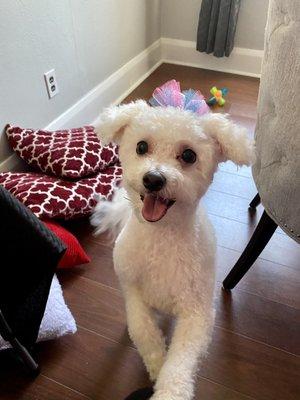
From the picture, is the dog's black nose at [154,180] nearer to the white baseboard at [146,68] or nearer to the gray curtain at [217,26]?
the white baseboard at [146,68]

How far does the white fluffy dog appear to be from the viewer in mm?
734

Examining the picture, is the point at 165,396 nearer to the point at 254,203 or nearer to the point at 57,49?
the point at 254,203

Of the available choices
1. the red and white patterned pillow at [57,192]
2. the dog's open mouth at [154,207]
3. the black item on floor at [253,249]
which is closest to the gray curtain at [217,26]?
the red and white patterned pillow at [57,192]

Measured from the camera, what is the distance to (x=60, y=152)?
1.50m

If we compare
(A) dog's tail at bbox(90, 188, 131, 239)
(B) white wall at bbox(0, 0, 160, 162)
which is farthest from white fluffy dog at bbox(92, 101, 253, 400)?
(B) white wall at bbox(0, 0, 160, 162)

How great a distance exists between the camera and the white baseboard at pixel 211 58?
2.54 metres

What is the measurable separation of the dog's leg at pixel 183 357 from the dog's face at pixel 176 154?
0.27m

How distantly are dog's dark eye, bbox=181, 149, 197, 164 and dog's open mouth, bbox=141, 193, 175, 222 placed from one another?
0.08 m

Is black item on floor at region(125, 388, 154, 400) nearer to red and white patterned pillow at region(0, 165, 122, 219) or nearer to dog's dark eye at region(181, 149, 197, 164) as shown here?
dog's dark eye at region(181, 149, 197, 164)

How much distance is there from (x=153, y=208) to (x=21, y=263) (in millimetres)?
291

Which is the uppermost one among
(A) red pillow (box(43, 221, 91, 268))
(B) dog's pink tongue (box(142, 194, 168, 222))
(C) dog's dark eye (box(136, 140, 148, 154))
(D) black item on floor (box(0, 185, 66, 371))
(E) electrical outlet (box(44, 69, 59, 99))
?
(C) dog's dark eye (box(136, 140, 148, 154))

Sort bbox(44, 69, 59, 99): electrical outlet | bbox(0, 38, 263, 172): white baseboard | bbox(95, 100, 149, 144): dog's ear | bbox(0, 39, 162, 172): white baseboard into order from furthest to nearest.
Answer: bbox(0, 38, 263, 172): white baseboard < bbox(0, 39, 162, 172): white baseboard < bbox(44, 69, 59, 99): electrical outlet < bbox(95, 100, 149, 144): dog's ear

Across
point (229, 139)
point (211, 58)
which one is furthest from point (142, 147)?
point (211, 58)

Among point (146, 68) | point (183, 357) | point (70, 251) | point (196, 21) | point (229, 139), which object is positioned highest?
point (229, 139)
